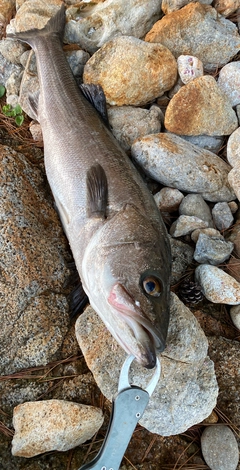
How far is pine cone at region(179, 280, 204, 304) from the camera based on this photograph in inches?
124

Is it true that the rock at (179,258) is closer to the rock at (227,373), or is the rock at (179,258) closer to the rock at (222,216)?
the rock at (222,216)

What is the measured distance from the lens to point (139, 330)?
230cm

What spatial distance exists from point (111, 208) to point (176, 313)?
923 millimetres

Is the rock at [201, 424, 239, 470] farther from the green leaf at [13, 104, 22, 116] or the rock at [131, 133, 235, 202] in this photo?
the green leaf at [13, 104, 22, 116]

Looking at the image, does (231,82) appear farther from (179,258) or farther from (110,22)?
(179,258)

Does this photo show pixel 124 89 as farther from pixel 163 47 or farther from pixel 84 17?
pixel 84 17

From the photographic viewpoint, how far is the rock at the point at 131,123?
3.79 m

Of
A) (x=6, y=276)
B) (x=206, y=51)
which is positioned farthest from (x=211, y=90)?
(x=6, y=276)

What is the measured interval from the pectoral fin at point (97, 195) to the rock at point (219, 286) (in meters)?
1.00

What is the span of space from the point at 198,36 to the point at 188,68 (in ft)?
1.38

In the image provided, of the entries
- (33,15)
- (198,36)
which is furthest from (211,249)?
(33,15)

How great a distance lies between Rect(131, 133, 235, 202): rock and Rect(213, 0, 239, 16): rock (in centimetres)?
175

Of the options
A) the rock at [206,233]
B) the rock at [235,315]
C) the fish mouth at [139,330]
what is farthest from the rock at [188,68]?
the fish mouth at [139,330]

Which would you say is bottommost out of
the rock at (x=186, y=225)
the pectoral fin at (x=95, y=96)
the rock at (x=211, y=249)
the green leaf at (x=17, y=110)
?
the rock at (x=211, y=249)
